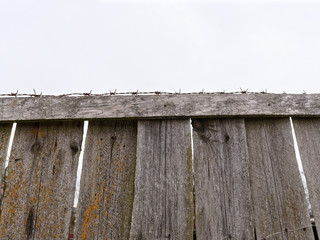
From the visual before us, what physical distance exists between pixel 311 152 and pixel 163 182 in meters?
0.98

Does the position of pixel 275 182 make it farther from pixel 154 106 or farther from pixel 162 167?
pixel 154 106

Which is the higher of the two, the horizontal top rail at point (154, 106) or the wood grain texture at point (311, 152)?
the horizontal top rail at point (154, 106)

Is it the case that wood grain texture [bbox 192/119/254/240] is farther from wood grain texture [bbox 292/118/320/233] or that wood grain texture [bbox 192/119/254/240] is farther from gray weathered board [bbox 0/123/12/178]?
gray weathered board [bbox 0/123/12/178]

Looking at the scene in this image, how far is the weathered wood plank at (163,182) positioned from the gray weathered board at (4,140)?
87cm

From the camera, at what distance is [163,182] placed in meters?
1.55

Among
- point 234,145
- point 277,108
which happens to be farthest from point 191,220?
point 277,108

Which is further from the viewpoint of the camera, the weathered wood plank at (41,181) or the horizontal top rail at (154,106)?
the horizontal top rail at (154,106)

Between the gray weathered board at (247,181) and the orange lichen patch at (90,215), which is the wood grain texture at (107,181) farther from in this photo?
the gray weathered board at (247,181)

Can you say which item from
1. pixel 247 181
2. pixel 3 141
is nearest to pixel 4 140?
pixel 3 141

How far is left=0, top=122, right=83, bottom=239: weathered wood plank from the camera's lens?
1.53m

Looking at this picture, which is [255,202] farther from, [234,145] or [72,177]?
[72,177]

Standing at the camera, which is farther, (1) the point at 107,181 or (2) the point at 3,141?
(2) the point at 3,141

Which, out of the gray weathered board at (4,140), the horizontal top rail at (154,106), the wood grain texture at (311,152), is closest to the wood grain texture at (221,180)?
the horizontal top rail at (154,106)

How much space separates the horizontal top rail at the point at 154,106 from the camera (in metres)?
1.66
